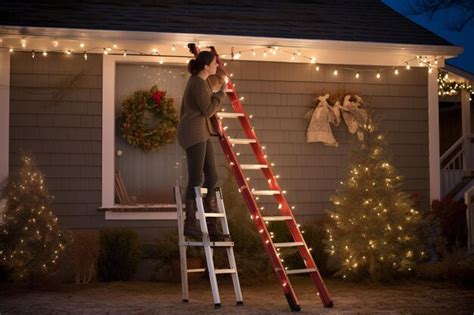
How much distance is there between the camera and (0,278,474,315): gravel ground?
8398 millimetres

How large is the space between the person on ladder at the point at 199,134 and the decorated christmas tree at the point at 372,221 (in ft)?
8.25

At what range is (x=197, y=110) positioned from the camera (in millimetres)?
8555

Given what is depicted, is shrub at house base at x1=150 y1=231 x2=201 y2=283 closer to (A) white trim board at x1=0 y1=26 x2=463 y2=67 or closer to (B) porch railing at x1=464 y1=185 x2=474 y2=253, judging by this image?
(A) white trim board at x1=0 y1=26 x2=463 y2=67

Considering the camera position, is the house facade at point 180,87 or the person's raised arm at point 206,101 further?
the house facade at point 180,87

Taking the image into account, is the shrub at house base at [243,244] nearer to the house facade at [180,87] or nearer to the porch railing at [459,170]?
the house facade at [180,87]

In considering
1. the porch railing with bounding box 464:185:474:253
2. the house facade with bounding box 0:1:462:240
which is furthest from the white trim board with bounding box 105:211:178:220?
the porch railing with bounding box 464:185:474:253

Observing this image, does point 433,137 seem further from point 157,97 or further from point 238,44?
point 157,97

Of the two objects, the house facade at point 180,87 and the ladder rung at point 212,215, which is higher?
the house facade at point 180,87

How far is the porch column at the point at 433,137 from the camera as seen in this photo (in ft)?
40.7

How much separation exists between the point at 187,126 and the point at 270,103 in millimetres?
3530

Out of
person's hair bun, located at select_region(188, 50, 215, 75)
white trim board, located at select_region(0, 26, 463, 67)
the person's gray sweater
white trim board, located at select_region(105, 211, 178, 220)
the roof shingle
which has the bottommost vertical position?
white trim board, located at select_region(105, 211, 178, 220)

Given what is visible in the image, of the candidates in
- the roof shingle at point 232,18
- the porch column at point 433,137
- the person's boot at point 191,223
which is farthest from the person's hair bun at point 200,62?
the porch column at point 433,137

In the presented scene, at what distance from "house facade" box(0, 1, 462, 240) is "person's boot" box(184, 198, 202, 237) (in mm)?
2732

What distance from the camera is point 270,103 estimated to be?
1191 cm
